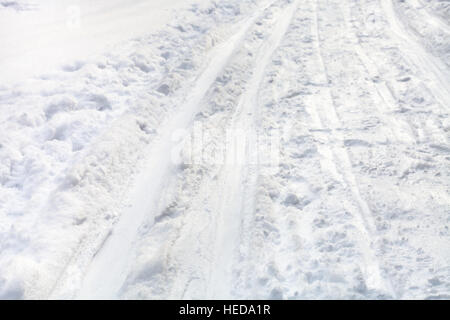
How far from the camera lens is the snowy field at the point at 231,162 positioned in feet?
12.1

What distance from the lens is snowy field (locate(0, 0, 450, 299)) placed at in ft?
12.1

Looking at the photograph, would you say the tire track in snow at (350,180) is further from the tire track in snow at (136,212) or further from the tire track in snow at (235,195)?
the tire track in snow at (136,212)

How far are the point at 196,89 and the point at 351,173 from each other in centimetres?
321

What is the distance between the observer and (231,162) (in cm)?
505

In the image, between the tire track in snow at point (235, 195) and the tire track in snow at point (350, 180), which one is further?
the tire track in snow at point (235, 195)

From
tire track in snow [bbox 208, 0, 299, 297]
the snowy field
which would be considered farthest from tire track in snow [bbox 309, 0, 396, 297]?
tire track in snow [bbox 208, 0, 299, 297]

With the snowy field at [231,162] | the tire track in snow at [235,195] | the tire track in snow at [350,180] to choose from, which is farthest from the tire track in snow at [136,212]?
the tire track in snow at [350,180]

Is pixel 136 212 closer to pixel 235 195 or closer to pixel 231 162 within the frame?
pixel 235 195

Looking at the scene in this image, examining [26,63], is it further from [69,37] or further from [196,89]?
[196,89]

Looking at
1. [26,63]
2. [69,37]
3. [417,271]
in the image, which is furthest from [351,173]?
[69,37]

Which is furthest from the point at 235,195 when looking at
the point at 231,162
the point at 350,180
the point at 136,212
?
the point at 350,180

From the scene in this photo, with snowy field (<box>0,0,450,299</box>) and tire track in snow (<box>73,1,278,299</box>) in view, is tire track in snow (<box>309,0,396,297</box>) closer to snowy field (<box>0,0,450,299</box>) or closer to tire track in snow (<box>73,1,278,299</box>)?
snowy field (<box>0,0,450,299</box>)

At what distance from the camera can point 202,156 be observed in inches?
203

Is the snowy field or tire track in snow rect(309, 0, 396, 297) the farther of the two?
the snowy field
